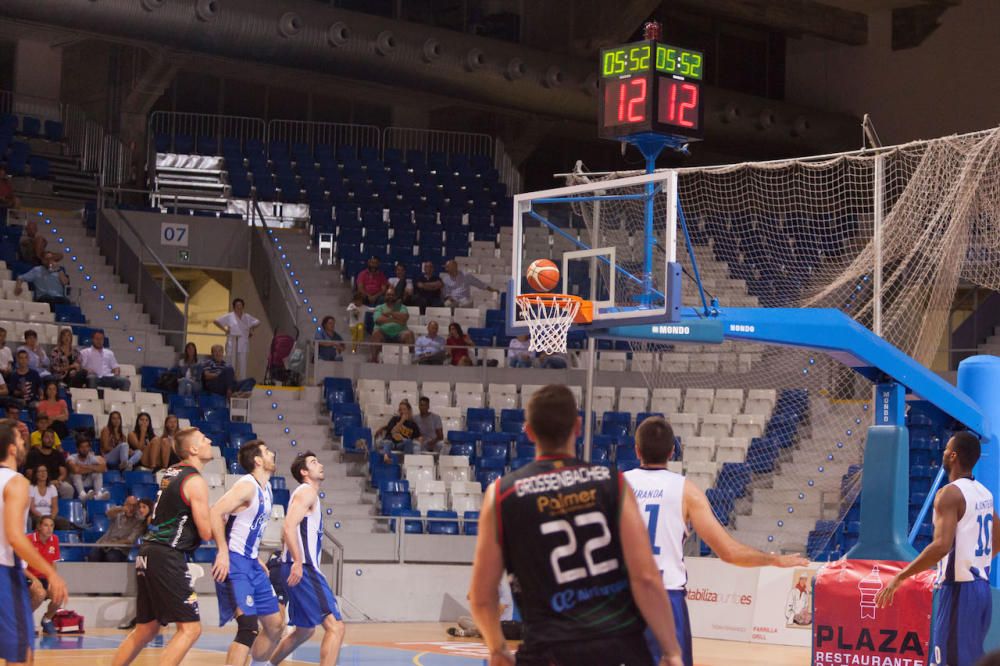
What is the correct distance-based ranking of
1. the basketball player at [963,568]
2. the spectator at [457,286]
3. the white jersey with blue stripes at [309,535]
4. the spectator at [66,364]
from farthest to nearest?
1. the spectator at [457,286]
2. the spectator at [66,364]
3. the white jersey with blue stripes at [309,535]
4. the basketball player at [963,568]

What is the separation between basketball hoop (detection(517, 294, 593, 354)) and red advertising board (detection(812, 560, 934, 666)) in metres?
2.76

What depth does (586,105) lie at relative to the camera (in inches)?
1063

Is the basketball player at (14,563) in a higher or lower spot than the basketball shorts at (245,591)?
higher

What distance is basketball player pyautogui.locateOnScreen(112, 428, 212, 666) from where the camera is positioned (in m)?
9.47

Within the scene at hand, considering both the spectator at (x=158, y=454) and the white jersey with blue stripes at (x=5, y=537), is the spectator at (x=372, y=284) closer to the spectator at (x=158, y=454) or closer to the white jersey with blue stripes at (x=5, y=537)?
the spectator at (x=158, y=454)

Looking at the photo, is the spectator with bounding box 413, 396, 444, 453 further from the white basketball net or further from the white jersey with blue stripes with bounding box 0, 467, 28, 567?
the white jersey with blue stripes with bounding box 0, 467, 28, 567

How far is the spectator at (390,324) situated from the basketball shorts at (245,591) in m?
10.6

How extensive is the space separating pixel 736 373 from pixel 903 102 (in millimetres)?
11487

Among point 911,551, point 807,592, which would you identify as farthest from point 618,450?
point 911,551

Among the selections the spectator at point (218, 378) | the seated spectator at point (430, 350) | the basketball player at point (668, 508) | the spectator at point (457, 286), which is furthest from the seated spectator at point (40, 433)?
the basketball player at point (668, 508)

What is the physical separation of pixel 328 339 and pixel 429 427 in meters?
2.38

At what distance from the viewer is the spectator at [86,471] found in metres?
16.7

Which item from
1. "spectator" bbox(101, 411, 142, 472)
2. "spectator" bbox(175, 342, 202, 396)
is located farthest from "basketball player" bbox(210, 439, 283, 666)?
"spectator" bbox(175, 342, 202, 396)

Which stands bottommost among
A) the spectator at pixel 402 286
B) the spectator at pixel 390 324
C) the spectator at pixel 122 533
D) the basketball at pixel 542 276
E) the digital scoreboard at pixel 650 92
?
the spectator at pixel 122 533
